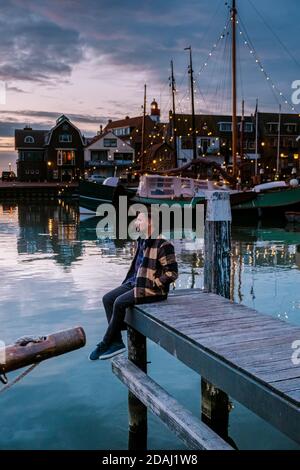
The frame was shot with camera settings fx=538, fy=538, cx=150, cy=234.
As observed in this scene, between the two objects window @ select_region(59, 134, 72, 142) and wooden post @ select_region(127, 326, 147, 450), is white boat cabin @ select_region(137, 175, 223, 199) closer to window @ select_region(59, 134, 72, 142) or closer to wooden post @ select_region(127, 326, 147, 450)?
wooden post @ select_region(127, 326, 147, 450)

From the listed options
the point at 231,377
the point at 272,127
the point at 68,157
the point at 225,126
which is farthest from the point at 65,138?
the point at 231,377

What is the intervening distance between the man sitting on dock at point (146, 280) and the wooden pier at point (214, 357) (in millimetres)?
123

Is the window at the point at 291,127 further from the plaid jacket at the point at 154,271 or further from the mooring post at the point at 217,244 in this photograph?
the plaid jacket at the point at 154,271

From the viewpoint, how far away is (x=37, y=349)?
17.6 ft

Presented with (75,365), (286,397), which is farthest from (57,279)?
(286,397)

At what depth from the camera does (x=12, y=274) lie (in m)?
16.7

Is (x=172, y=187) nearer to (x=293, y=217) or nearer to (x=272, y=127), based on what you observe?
(x=293, y=217)

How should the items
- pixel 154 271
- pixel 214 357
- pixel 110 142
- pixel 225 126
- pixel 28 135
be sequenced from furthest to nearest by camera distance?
pixel 28 135 → pixel 110 142 → pixel 225 126 → pixel 154 271 → pixel 214 357

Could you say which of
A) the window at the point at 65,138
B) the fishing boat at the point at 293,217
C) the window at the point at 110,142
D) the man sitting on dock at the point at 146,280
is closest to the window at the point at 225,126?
the window at the point at 110,142

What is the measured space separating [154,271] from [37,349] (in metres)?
1.75

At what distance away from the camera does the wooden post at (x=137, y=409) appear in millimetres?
6164

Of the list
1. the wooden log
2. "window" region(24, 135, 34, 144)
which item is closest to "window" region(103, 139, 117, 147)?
"window" region(24, 135, 34, 144)

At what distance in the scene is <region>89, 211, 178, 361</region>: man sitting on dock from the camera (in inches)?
253
